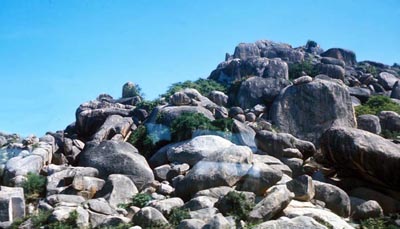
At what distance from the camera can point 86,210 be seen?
13031 millimetres

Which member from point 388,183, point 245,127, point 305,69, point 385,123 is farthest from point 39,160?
point 305,69

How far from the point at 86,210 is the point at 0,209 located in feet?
8.30

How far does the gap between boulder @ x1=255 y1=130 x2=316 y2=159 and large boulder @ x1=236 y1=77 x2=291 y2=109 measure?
23.5 feet

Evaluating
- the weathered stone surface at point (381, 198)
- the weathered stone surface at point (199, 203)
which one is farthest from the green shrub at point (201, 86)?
the weathered stone surface at point (199, 203)

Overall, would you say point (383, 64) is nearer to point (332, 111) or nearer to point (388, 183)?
Result: point (332, 111)

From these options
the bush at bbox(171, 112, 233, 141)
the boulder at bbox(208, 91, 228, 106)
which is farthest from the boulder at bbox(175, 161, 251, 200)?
the boulder at bbox(208, 91, 228, 106)

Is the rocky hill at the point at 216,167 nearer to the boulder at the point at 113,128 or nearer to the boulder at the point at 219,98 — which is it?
the boulder at the point at 113,128

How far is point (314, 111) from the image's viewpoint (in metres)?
23.4

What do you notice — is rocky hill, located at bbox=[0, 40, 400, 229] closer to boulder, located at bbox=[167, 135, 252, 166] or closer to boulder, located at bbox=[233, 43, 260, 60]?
boulder, located at bbox=[167, 135, 252, 166]

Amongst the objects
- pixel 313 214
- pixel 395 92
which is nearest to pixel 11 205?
pixel 313 214

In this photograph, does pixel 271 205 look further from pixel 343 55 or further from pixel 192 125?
pixel 343 55

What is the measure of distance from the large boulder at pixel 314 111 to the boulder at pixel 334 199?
7.90 m

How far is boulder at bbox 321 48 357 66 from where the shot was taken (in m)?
46.2

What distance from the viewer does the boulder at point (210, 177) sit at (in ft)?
48.6
